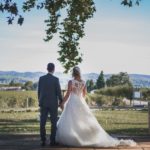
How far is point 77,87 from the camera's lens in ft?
54.4

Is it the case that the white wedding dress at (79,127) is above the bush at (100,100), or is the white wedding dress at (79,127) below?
below

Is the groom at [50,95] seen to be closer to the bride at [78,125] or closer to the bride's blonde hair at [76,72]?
the bride at [78,125]

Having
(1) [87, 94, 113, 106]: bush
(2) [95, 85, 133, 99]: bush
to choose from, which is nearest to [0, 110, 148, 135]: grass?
(1) [87, 94, 113, 106]: bush

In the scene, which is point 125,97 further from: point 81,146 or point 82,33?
point 81,146

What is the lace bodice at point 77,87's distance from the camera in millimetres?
16547

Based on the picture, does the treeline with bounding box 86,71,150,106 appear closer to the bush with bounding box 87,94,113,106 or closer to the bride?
the bush with bounding box 87,94,113,106

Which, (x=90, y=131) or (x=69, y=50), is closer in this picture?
(x=90, y=131)

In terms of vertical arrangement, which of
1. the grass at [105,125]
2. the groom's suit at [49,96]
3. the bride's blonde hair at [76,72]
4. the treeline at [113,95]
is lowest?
the grass at [105,125]

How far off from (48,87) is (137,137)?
4186 mm

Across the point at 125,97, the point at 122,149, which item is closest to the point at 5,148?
the point at 122,149

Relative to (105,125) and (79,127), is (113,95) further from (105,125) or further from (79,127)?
(79,127)

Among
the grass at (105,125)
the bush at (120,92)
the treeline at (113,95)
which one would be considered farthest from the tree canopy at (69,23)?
the bush at (120,92)

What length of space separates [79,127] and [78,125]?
7cm

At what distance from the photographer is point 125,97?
78.5 meters
